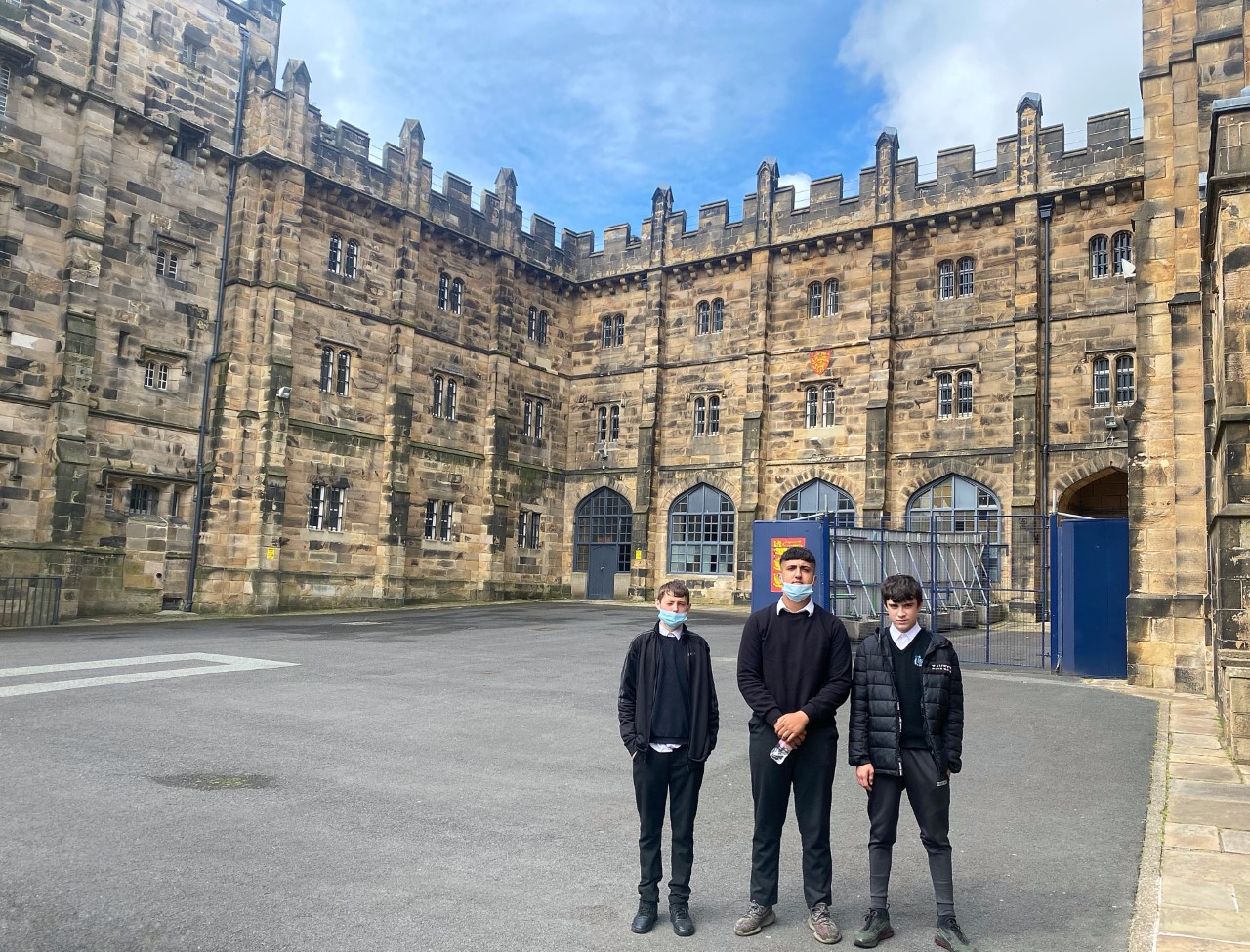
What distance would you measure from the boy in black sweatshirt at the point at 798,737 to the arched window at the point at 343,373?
24803 mm

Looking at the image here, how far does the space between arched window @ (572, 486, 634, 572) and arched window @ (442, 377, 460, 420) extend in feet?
20.7

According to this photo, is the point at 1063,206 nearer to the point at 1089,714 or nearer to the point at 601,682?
the point at 1089,714

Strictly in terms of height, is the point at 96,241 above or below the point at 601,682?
above

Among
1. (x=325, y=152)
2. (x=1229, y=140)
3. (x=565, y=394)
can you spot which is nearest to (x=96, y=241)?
(x=325, y=152)

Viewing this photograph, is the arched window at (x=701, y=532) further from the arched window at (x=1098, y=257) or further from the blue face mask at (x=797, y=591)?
the blue face mask at (x=797, y=591)

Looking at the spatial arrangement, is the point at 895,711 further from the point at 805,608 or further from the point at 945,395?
the point at 945,395

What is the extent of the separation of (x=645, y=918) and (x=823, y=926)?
2.76 feet

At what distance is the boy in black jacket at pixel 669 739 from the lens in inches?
182

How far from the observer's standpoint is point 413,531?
2947 cm

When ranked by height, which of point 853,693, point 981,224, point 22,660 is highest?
point 981,224

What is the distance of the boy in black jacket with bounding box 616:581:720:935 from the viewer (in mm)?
4617

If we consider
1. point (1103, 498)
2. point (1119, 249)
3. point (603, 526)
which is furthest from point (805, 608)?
point (603, 526)

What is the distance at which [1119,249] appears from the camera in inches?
1014

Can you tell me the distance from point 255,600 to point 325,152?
42.2ft
